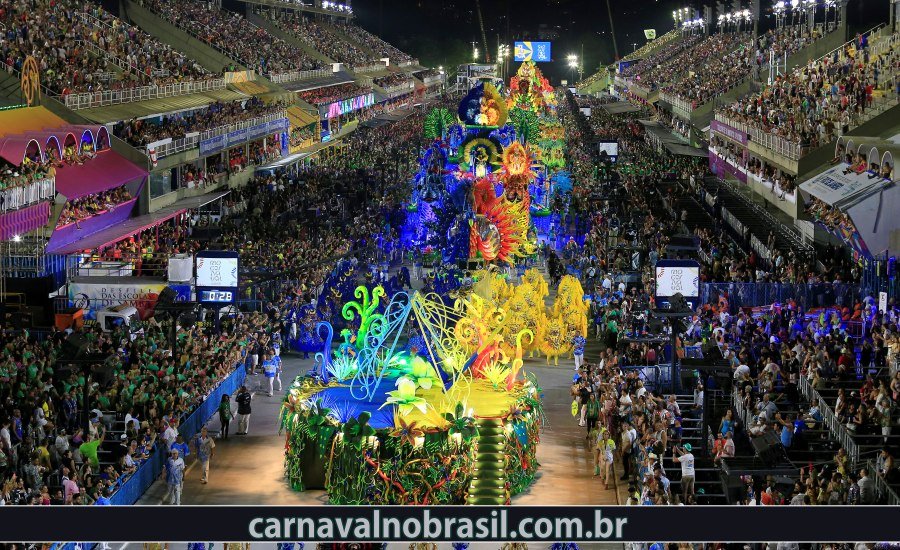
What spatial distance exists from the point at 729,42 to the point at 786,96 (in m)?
46.5

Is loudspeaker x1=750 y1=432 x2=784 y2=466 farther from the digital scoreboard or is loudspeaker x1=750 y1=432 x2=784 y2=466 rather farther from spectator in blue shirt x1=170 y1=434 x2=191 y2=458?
the digital scoreboard

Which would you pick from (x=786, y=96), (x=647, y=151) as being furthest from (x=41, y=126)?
(x=647, y=151)

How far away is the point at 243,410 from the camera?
80.3ft

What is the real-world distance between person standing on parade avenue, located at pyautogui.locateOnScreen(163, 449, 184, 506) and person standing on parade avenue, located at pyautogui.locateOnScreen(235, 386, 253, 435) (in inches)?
159

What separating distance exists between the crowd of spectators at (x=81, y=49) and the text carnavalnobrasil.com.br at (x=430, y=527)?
35.2m

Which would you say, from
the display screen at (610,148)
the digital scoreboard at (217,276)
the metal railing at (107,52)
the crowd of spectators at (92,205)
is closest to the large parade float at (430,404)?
the digital scoreboard at (217,276)

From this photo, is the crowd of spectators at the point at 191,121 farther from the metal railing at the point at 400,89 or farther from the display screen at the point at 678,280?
the metal railing at the point at 400,89

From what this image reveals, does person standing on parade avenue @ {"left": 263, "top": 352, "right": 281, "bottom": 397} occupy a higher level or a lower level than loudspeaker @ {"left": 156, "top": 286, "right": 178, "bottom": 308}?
lower

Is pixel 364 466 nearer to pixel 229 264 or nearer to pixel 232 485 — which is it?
pixel 232 485

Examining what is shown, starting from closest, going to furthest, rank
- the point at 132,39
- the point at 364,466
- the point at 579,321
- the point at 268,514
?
1. the point at 268,514
2. the point at 364,466
3. the point at 579,321
4. the point at 132,39

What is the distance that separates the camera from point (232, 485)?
2169cm

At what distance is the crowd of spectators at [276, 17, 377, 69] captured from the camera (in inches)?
4158

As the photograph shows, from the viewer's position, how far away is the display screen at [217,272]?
29609 millimetres

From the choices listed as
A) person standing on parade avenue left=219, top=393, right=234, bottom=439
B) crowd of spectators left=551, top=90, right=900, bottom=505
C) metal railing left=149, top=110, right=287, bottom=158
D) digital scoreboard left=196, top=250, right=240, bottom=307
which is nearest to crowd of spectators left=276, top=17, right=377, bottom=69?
metal railing left=149, top=110, right=287, bottom=158
